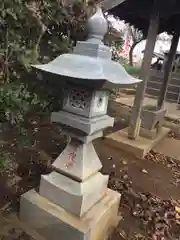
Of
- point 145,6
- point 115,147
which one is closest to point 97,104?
point 115,147

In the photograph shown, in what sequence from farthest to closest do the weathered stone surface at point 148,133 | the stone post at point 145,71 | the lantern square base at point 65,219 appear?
the weathered stone surface at point 148,133 < the stone post at point 145,71 < the lantern square base at point 65,219

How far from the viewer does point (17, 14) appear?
89.7 inches

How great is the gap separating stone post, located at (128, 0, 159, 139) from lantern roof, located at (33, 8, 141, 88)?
253 cm

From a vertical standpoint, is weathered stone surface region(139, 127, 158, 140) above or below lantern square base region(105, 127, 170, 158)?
above

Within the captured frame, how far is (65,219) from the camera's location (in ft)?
6.97

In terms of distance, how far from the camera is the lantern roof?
5.73 ft

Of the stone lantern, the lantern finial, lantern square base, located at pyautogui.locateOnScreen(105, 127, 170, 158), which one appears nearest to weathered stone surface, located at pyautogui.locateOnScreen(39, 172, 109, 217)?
the stone lantern

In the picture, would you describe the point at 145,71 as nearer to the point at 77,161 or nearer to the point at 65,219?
the point at 77,161

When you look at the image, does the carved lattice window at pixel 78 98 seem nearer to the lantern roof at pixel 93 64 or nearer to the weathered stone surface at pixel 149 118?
the lantern roof at pixel 93 64

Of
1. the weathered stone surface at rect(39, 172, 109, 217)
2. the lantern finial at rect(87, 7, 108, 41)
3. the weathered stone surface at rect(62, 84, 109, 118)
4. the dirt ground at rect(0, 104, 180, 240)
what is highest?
the lantern finial at rect(87, 7, 108, 41)

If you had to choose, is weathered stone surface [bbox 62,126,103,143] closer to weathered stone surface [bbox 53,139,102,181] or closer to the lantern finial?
weathered stone surface [bbox 53,139,102,181]

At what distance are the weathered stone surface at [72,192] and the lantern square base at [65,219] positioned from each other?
0.05 meters

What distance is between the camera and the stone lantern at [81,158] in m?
1.84

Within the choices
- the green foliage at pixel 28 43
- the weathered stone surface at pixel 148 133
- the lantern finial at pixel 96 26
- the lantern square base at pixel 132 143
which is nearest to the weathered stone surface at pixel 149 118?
the weathered stone surface at pixel 148 133
